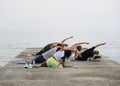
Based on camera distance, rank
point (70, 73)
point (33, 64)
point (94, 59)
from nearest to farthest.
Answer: point (70, 73) < point (33, 64) < point (94, 59)

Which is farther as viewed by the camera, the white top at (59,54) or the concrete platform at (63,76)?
the white top at (59,54)

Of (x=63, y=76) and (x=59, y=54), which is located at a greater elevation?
(x=59, y=54)

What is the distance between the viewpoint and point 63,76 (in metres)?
14.9

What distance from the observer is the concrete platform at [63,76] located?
13.5m

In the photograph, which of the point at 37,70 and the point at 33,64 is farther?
the point at 33,64

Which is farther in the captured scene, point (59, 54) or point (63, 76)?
point (59, 54)

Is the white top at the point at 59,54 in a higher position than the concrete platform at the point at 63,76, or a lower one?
higher

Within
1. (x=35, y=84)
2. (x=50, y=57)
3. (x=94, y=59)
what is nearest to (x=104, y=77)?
(x=35, y=84)

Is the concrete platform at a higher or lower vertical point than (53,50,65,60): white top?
lower

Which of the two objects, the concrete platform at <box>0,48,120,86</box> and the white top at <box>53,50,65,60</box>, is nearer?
the concrete platform at <box>0,48,120,86</box>

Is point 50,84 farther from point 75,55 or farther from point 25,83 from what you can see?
point 75,55

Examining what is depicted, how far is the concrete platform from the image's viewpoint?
1347cm

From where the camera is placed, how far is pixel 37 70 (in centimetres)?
1642

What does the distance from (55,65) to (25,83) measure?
4074mm
